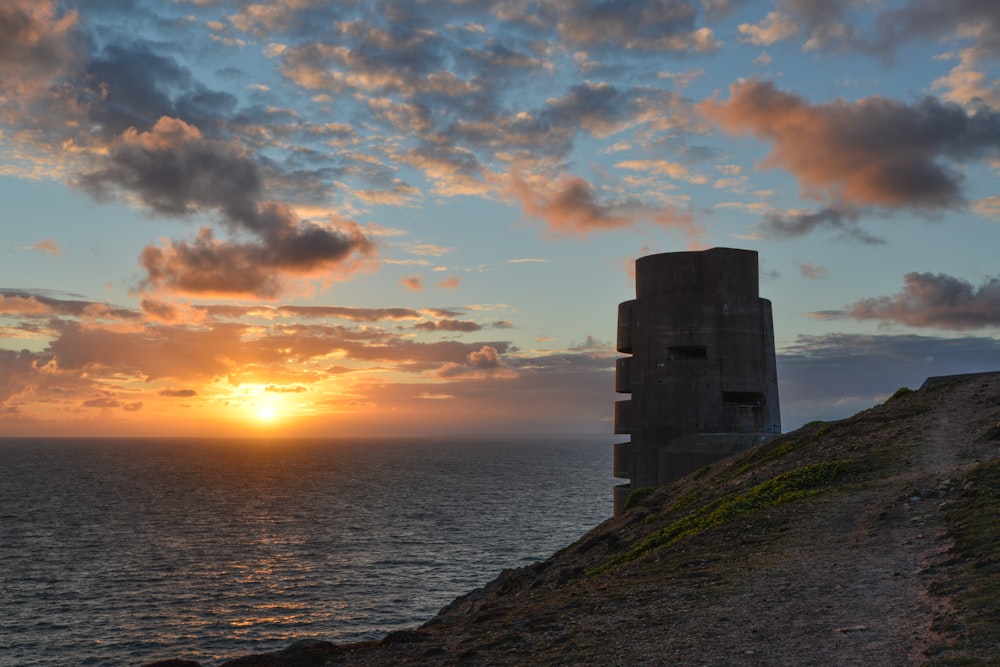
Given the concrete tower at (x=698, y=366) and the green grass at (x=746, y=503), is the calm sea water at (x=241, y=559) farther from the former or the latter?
the green grass at (x=746, y=503)

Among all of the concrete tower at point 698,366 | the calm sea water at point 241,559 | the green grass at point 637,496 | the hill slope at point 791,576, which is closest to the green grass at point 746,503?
the hill slope at point 791,576

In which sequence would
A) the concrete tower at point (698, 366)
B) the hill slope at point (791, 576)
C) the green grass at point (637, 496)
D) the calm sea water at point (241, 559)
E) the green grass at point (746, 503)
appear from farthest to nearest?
the calm sea water at point (241, 559)
the concrete tower at point (698, 366)
the green grass at point (637, 496)
the green grass at point (746, 503)
the hill slope at point (791, 576)

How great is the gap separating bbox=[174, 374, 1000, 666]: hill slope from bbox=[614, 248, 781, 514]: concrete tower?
561cm

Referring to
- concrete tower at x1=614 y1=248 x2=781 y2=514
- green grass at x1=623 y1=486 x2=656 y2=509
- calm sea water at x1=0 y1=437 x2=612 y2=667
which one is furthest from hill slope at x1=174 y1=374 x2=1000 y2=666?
calm sea water at x1=0 y1=437 x2=612 y2=667

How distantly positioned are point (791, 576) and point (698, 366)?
16.6 metres

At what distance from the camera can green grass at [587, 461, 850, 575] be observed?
2053 centimetres

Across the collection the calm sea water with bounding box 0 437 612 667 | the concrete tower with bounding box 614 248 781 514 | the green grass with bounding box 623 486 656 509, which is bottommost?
the calm sea water with bounding box 0 437 612 667

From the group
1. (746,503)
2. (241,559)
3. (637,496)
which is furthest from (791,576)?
(241,559)

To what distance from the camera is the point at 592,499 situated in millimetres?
98938

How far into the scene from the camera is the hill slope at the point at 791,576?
12.3 metres

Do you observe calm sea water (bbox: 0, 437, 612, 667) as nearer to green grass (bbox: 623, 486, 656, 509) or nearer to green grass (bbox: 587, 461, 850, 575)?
green grass (bbox: 623, 486, 656, 509)

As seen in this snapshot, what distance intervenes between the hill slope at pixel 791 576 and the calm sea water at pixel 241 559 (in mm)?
20757

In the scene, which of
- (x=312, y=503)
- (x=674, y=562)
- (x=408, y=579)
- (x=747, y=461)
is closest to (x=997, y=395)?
(x=747, y=461)

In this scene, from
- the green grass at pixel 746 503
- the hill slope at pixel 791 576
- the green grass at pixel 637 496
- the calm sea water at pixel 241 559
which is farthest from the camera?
the calm sea water at pixel 241 559
